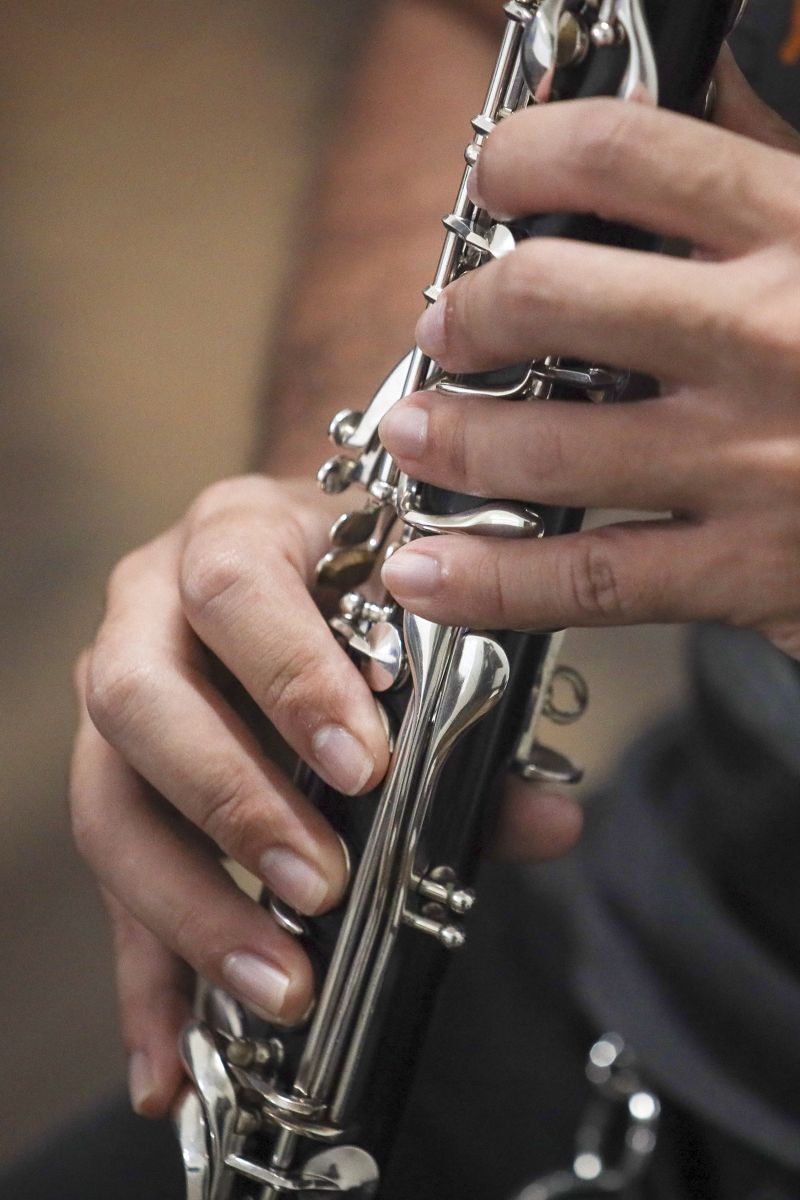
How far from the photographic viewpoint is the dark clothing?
65 cm

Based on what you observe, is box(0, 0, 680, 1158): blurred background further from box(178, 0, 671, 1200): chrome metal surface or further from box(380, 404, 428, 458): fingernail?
box(380, 404, 428, 458): fingernail

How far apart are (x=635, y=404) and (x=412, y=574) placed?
10 cm

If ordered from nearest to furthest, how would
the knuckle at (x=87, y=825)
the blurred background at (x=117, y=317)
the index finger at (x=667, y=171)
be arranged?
the index finger at (x=667, y=171)
the knuckle at (x=87, y=825)
the blurred background at (x=117, y=317)

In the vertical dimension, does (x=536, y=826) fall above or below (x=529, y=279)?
below

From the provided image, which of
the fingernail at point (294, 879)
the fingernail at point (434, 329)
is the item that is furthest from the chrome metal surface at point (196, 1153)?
the fingernail at point (434, 329)

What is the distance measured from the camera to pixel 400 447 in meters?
0.41

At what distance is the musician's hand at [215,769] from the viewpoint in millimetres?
464

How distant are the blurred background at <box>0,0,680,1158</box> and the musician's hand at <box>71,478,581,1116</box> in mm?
906

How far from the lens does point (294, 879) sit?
0.46 metres

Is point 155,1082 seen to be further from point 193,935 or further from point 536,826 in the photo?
Result: point 536,826

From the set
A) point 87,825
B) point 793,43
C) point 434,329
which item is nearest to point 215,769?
point 87,825

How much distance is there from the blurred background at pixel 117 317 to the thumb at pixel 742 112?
107 centimetres

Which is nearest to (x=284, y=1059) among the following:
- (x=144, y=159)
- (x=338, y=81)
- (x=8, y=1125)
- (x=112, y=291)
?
(x=8, y=1125)

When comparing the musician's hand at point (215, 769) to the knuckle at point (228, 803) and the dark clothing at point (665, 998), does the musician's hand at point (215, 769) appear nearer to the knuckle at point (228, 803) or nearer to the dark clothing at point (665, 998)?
the knuckle at point (228, 803)
